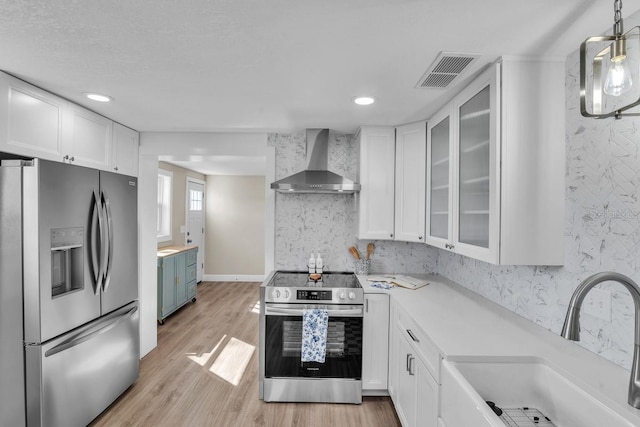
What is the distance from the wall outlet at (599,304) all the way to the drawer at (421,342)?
68cm

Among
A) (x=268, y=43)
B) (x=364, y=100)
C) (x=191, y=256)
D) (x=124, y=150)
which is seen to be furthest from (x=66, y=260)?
(x=191, y=256)

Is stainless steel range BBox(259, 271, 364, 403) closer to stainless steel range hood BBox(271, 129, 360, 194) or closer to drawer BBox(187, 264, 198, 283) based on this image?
stainless steel range hood BBox(271, 129, 360, 194)

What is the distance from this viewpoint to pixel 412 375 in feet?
6.51

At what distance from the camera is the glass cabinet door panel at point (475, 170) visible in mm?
1789

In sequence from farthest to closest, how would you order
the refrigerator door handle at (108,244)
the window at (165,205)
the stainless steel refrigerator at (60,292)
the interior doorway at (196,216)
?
the interior doorway at (196,216), the window at (165,205), the refrigerator door handle at (108,244), the stainless steel refrigerator at (60,292)

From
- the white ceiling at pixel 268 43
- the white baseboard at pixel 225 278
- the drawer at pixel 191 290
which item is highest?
the white ceiling at pixel 268 43

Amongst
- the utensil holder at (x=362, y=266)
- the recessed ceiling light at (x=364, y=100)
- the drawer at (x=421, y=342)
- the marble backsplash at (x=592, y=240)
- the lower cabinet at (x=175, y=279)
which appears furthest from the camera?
the lower cabinet at (x=175, y=279)

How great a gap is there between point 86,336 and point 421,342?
210 centimetres

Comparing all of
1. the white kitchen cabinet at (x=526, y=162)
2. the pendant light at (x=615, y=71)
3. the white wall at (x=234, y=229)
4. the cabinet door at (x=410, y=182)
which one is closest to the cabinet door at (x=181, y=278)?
the white wall at (x=234, y=229)

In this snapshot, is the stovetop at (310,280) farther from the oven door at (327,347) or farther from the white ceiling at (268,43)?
the white ceiling at (268,43)

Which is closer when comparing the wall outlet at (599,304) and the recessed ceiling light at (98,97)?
the wall outlet at (599,304)

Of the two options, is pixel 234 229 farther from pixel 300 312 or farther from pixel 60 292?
pixel 60 292

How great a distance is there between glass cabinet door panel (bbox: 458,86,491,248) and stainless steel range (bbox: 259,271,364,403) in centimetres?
99

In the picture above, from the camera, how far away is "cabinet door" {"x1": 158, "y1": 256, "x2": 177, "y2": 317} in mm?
4344
